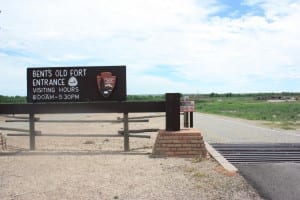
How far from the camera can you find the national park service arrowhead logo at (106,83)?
1274 cm

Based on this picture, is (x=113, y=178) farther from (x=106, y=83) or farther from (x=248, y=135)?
(x=248, y=135)

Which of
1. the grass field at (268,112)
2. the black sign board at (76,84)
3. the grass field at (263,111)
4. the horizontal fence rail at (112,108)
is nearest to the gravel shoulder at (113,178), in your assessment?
the horizontal fence rail at (112,108)

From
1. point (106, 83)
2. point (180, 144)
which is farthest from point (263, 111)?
point (180, 144)

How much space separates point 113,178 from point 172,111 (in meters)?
3.51

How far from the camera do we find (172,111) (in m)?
11.8

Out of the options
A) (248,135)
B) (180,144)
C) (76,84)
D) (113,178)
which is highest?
(76,84)

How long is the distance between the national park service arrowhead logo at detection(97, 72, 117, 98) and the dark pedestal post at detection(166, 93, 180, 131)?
1.67 m

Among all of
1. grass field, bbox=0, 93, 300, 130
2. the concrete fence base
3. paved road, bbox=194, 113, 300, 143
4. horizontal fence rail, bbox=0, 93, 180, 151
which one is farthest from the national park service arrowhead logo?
grass field, bbox=0, 93, 300, 130

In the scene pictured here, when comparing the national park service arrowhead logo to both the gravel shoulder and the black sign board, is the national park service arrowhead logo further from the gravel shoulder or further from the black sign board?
the gravel shoulder

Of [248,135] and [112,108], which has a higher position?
[112,108]

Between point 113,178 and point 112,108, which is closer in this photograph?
point 113,178

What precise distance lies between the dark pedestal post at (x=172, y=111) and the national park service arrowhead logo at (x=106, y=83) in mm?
1675

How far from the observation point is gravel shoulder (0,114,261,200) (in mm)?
7465

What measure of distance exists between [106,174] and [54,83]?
15.2 feet
